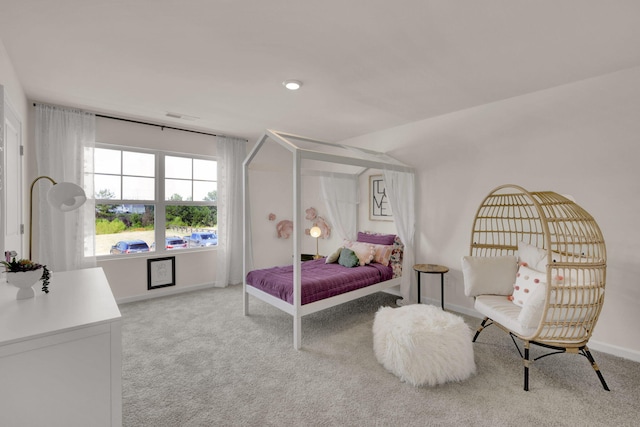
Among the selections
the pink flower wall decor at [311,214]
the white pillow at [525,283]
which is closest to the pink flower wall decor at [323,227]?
the pink flower wall decor at [311,214]

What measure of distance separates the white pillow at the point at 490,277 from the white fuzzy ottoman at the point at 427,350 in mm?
483

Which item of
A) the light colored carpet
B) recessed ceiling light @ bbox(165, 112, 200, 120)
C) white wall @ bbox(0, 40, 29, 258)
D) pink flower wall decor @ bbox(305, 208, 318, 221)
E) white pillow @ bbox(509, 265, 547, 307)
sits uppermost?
recessed ceiling light @ bbox(165, 112, 200, 120)

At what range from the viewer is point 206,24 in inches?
75.0

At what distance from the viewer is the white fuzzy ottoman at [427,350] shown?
217 cm

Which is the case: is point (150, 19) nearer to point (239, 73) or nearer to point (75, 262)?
point (239, 73)

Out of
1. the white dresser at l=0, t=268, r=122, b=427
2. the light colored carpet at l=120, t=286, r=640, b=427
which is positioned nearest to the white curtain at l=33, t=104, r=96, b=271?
the light colored carpet at l=120, t=286, r=640, b=427

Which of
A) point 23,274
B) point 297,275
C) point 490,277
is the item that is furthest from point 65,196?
point 490,277

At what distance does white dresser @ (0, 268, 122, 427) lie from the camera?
115 cm

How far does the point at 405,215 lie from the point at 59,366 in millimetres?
3535

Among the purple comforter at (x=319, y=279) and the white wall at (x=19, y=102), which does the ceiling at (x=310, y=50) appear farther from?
the purple comforter at (x=319, y=279)

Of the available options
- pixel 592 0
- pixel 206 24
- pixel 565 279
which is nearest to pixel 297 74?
pixel 206 24

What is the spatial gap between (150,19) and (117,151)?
2828mm

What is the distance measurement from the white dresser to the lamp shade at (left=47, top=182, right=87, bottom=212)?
2.64ft

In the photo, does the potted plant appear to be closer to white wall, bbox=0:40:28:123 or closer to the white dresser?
the white dresser
